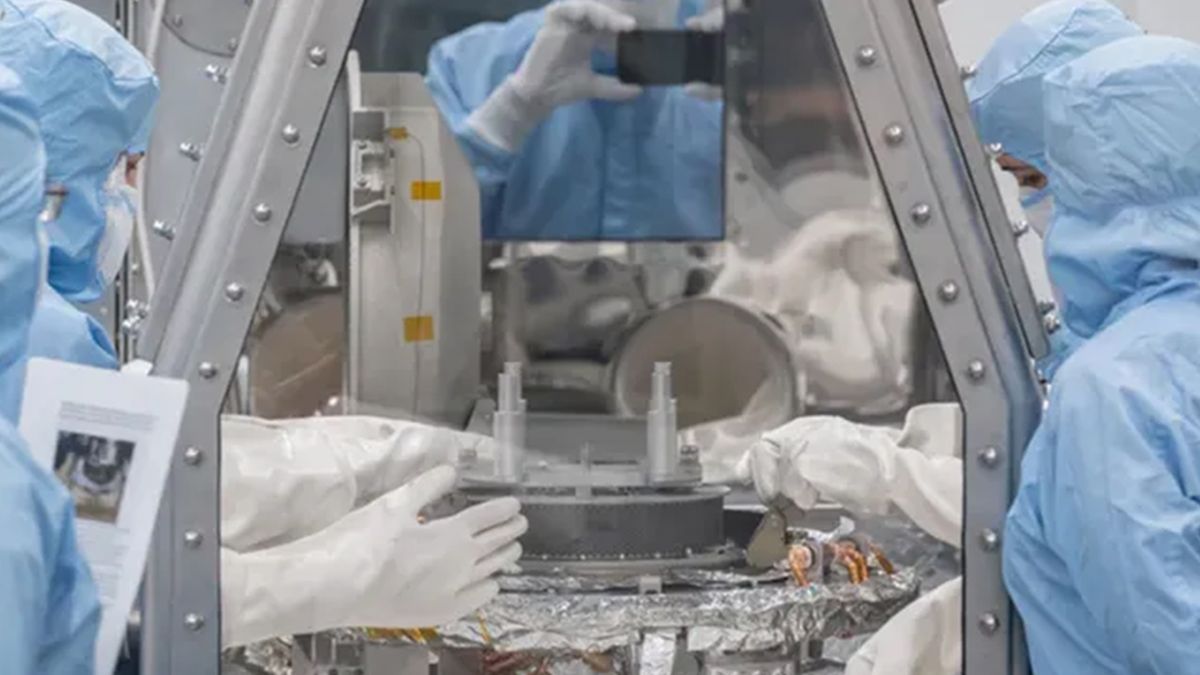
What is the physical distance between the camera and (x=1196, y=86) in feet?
5.99

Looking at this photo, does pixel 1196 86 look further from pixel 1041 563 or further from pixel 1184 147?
pixel 1041 563

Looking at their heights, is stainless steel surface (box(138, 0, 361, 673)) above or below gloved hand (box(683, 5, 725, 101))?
below

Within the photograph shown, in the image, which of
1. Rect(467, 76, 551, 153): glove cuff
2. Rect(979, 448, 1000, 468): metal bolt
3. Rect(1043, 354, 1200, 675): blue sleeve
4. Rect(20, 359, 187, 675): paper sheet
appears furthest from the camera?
Rect(467, 76, 551, 153): glove cuff

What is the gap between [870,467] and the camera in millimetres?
2277

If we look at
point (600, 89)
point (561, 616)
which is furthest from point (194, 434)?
point (600, 89)

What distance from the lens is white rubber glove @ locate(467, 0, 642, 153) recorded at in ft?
8.53

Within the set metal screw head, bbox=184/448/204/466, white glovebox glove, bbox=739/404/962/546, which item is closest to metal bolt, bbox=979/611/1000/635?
white glovebox glove, bbox=739/404/962/546

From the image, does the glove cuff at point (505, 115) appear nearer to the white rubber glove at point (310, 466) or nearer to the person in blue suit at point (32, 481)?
the white rubber glove at point (310, 466)

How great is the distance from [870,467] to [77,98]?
3.41ft

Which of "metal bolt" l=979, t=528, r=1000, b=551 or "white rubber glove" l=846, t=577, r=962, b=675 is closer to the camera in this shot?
"metal bolt" l=979, t=528, r=1000, b=551

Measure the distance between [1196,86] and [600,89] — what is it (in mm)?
1052

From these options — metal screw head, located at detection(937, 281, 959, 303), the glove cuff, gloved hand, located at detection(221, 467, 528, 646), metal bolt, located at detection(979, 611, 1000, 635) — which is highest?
the glove cuff

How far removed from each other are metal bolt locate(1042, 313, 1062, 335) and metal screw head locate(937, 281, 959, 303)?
11 cm

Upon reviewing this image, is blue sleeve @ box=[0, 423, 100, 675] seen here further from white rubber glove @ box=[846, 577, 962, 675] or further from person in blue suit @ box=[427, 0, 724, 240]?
person in blue suit @ box=[427, 0, 724, 240]
